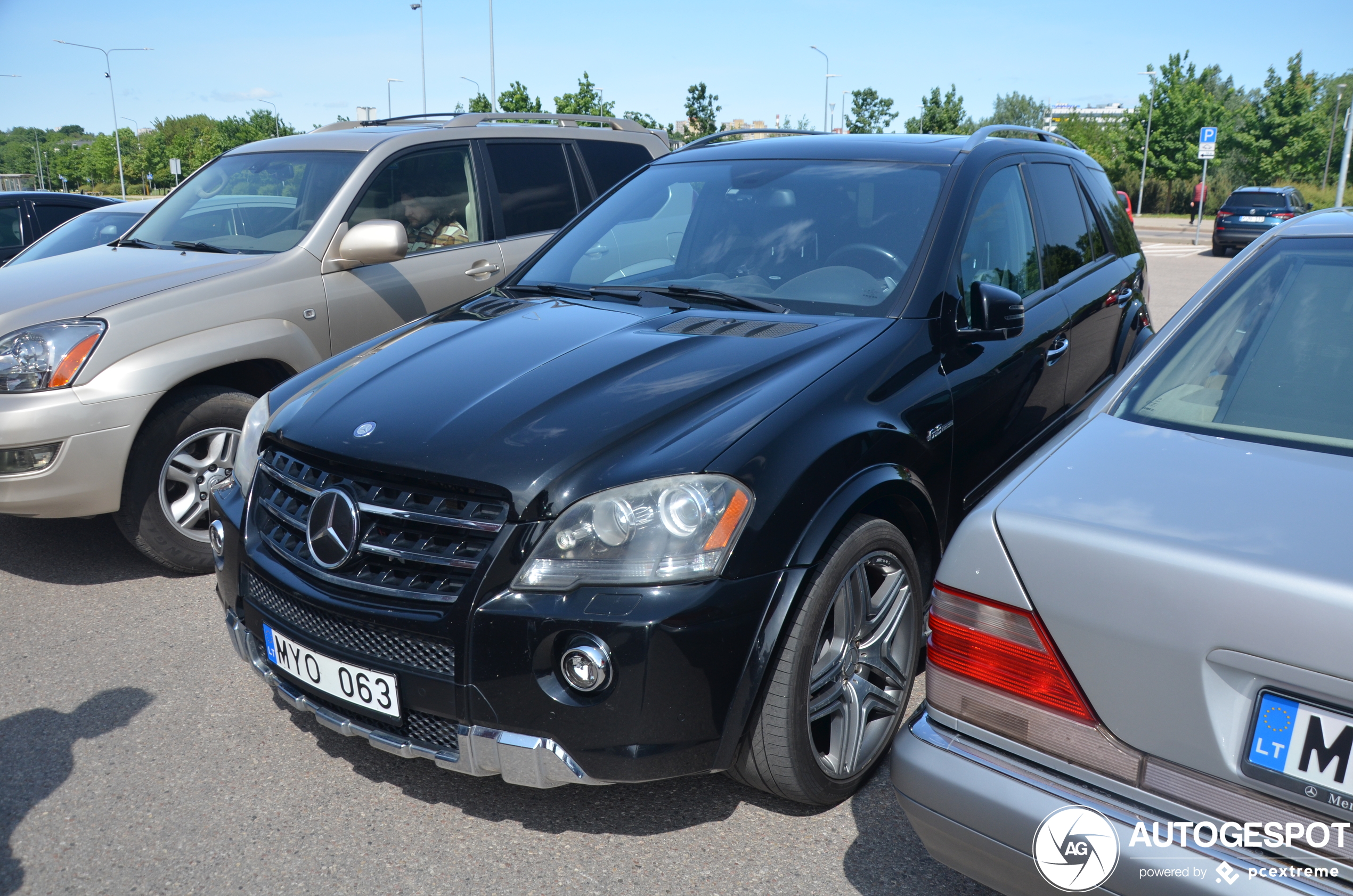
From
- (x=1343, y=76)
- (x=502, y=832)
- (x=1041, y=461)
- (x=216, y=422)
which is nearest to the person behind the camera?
(x=1041, y=461)

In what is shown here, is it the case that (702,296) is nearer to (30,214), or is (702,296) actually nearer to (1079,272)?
(1079,272)

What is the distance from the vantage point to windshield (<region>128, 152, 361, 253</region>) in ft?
16.5

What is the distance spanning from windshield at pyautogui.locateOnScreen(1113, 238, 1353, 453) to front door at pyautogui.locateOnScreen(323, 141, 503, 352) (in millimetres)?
3807

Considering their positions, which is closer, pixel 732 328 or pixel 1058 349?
pixel 732 328

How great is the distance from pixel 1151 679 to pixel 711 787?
1491 mm

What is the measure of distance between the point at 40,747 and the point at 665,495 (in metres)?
2.23

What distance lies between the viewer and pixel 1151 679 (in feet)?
5.15

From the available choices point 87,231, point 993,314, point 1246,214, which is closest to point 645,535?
point 993,314

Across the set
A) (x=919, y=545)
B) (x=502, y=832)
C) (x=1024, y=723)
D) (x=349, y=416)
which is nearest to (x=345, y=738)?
(x=502, y=832)

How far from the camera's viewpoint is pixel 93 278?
452 cm

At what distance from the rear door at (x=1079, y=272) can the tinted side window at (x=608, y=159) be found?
2.82 meters

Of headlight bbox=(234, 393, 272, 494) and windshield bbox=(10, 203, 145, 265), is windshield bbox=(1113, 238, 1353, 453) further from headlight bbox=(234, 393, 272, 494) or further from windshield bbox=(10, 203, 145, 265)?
windshield bbox=(10, 203, 145, 265)

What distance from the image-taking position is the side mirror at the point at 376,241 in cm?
466

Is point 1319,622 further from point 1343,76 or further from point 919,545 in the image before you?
point 1343,76
